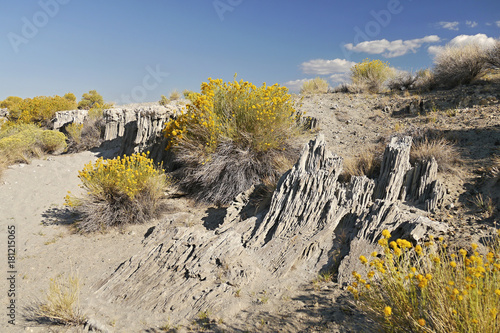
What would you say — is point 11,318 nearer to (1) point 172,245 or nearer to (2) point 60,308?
(2) point 60,308

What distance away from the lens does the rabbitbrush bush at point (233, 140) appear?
22.5 ft

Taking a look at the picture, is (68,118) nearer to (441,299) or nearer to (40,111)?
(40,111)

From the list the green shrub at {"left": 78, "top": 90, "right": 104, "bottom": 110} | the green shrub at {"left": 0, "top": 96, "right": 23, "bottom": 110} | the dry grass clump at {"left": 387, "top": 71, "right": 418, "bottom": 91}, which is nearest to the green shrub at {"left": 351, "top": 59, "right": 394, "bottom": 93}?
the dry grass clump at {"left": 387, "top": 71, "right": 418, "bottom": 91}

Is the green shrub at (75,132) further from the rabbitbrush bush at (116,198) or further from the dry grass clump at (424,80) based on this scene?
the dry grass clump at (424,80)

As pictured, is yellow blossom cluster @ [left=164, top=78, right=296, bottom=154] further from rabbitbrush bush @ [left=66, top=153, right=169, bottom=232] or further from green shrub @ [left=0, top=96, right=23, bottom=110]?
green shrub @ [left=0, top=96, right=23, bottom=110]

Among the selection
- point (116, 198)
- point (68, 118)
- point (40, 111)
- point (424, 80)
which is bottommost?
point (116, 198)

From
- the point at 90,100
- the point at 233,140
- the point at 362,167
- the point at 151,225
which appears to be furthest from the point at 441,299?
the point at 90,100

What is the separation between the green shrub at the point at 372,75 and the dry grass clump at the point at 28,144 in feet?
43.0

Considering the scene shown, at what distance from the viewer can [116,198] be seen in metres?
6.53

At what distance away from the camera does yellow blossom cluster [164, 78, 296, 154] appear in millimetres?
7062

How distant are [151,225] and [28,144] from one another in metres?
7.93

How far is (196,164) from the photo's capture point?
7.45 meters

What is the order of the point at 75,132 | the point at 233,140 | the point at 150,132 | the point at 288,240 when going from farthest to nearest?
the point at 75,132 → the point at 150,132 → the point at 233,140 → the point at 288,240

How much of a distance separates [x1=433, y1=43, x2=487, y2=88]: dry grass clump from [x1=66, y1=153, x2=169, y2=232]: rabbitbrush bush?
11.7 m
